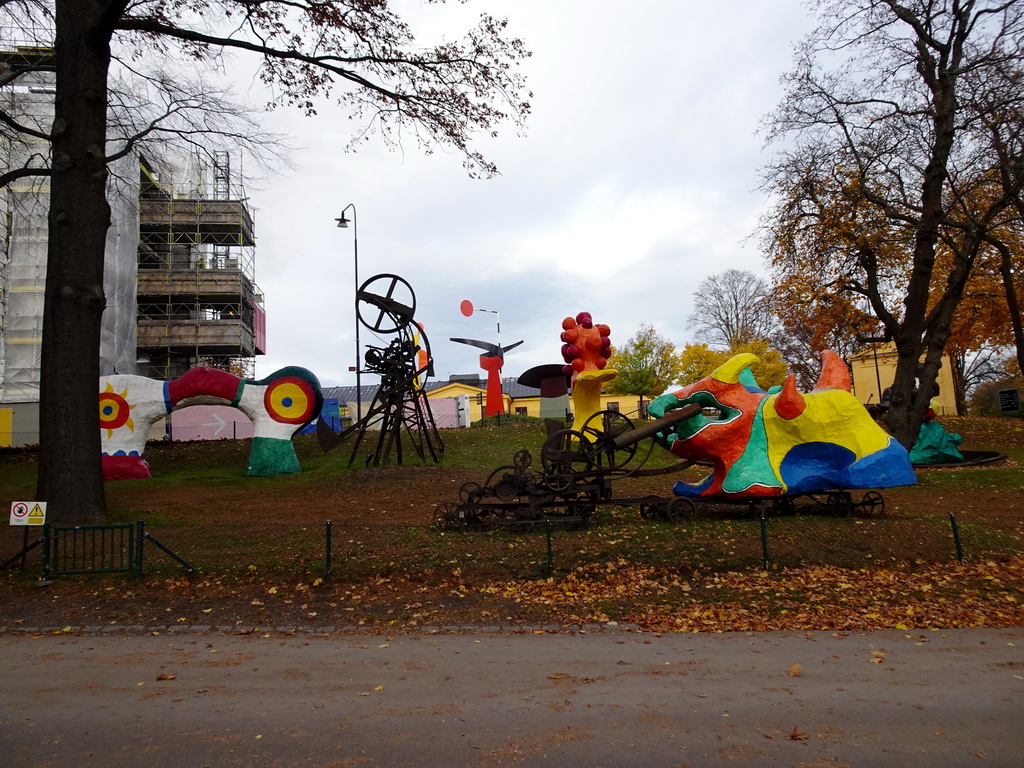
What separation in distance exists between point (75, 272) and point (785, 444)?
12835 millimetres

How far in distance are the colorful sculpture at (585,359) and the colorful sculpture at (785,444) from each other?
6.03 ft

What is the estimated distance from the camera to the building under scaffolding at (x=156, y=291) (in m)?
31.5

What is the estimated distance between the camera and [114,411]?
19594mm

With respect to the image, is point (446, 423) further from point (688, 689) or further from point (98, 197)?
point (688, 689)

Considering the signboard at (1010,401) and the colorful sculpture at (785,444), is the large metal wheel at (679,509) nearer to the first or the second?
the colorful sculpture at (785,444)

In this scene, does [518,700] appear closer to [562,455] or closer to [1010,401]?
[562,455]

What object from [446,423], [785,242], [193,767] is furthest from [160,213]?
[193,767]

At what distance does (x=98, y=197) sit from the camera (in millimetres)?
11695

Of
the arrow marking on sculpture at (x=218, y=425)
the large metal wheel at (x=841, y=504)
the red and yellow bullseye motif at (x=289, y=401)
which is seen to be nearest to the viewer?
the large metal wheel at (x=841, y=504)

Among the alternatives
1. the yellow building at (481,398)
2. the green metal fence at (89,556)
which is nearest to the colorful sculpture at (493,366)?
the yellow building at (481,398)

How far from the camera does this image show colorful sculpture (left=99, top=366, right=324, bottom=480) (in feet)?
64.0

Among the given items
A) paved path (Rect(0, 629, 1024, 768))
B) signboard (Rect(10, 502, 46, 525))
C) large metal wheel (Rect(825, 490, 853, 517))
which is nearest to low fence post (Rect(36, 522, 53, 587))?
signboard (Rect(10, 502, 46, 525))

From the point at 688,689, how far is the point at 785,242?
17789 millimetres

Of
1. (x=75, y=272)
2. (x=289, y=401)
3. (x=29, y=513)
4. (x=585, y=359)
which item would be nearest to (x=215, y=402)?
(x=289, y=401)
